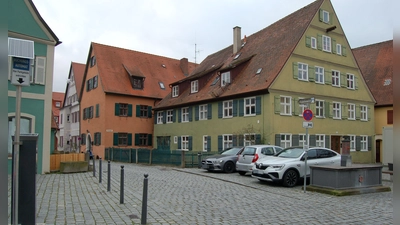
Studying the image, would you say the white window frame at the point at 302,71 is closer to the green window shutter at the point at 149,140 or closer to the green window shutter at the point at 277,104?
the green window shutter at the point at 277,104

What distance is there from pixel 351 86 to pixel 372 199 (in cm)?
2329

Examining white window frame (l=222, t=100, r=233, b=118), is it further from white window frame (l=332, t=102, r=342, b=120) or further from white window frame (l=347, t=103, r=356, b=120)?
white window frame (l=347, t=103, r=356, b=120)

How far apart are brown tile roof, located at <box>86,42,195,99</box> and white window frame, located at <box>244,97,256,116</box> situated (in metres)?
16.0

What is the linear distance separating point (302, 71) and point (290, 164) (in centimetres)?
1614

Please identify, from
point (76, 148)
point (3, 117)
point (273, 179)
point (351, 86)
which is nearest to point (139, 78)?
point (76, 148)

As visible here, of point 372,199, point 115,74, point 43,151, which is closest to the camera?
point 372,199

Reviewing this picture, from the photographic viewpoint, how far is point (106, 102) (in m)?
37.6

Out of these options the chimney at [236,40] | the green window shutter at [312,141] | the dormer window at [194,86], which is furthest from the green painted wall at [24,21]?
the chimney at [236,40]

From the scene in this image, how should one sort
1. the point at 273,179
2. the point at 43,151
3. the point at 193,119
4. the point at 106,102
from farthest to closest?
the point at 106,102 < the point at 193,119 < the point at 43,151 < the point at 273,179

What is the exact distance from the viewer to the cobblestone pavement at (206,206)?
7793mm

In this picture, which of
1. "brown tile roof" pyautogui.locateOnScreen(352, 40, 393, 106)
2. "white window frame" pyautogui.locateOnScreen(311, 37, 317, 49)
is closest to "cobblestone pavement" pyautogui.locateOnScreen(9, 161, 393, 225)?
"white window frame" pyautogui.locateOnScreen(311, 37, 317, 49)

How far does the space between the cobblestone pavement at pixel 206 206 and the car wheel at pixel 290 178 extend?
43cm

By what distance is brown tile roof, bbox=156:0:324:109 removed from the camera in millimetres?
27406

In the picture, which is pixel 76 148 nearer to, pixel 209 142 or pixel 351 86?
pixel 209 142
